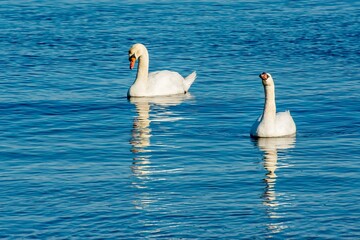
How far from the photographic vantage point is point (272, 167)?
83.3 feet

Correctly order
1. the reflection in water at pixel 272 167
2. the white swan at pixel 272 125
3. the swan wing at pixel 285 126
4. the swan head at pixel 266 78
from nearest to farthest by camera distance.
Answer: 1. the reflection in water at pixel 272 167
2. the white swan at pixel 272 125
3. the swan wing at pixel 285 126
4. the swan head at pixel 266 78

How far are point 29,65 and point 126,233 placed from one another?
19.9m

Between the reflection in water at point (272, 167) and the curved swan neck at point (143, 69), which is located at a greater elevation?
the curved swan neck at point (143, 69)

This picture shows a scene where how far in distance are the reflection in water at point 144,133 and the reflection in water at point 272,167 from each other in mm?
2372

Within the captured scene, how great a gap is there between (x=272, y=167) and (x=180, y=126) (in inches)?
204

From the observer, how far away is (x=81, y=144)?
91.3 feet

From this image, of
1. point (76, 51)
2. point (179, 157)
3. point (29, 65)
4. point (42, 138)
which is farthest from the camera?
point (76, 51)

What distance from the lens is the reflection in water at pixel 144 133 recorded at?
23.8 meters

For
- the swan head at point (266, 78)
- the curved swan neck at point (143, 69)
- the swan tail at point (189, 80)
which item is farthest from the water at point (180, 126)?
the swan head at point (266, 78)

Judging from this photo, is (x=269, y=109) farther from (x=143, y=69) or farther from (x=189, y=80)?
(x=143, y=69)

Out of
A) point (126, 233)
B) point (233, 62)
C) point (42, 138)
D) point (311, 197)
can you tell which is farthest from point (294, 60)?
point (126, 233)

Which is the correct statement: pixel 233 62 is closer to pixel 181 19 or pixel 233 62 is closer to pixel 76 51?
pixel 76 51

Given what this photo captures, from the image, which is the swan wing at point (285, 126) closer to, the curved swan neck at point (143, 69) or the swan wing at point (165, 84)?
the swan wing at point (165, 84)

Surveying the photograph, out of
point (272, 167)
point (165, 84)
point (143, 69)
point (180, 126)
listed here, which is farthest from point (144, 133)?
point (143, 69)
